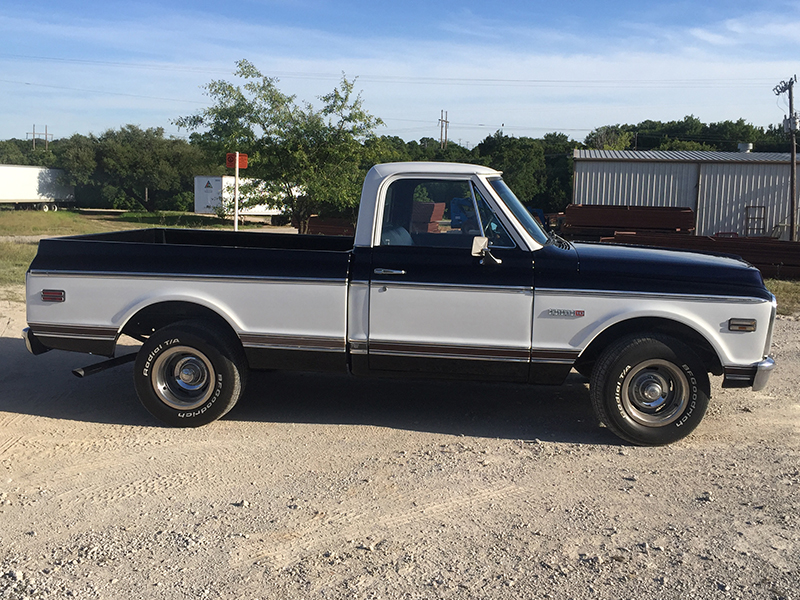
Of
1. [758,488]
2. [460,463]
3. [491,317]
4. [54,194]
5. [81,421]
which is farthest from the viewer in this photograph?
[54,194]

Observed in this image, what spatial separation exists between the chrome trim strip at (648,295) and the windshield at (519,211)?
1.69 ft

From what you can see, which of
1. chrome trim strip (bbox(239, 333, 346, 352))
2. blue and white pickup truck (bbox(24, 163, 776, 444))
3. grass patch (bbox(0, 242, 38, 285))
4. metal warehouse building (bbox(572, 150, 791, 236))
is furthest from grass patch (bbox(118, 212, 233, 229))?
chrome trim strip (bbox(239, 333, 346, 352))

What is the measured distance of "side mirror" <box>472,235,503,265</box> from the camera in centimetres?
553

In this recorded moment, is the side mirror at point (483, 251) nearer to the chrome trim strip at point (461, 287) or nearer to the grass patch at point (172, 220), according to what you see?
the chrome trim strip at point (461, 287)

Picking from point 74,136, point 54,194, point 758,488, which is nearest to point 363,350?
point 758,488

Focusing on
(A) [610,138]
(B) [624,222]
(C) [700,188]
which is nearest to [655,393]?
(B) [624,222]

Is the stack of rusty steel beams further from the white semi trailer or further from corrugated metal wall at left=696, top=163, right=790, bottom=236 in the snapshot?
the white semi trailer

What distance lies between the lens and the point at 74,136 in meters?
65.2

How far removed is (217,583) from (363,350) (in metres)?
2.51

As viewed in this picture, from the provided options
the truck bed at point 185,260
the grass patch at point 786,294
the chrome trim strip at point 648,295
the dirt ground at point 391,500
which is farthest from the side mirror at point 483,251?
the grass patch at point 786,294

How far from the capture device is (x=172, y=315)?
6246 millimetres

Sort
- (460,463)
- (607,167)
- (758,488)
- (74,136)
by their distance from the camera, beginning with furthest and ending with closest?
(74,136) < (607,167) < (460,463) < (758,488)

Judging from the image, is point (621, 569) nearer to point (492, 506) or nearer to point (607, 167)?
point (492, 506)

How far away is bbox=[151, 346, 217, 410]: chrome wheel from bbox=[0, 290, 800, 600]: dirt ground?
0.26 m
